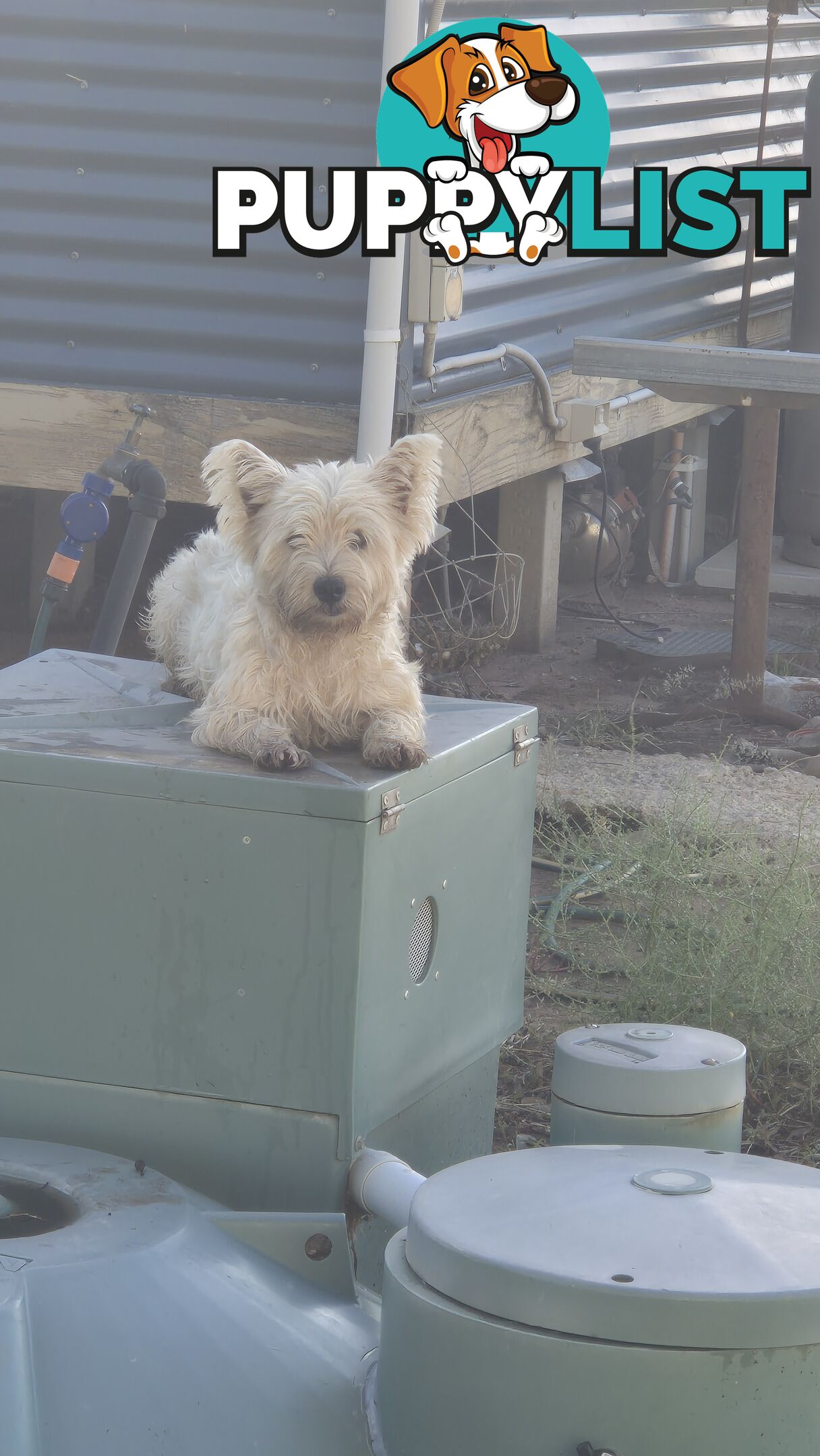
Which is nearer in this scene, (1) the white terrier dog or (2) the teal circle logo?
(1) the white terrier dog

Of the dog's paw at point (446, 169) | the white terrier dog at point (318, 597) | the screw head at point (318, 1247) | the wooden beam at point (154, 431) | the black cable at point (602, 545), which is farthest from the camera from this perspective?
the black cable at point (602, 545)

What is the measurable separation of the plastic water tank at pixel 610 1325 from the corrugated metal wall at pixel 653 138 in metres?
4.52

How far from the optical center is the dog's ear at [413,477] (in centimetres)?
261

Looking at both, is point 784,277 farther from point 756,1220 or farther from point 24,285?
point 756,1220

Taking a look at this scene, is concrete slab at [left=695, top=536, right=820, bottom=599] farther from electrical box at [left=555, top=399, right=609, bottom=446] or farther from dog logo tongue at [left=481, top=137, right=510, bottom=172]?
dog logo tongue at [left=481, top=137, right=510, bottom=172]

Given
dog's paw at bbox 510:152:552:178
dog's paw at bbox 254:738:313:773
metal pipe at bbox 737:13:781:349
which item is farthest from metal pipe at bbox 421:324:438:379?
dog's paw at bbox 254:738:313:773

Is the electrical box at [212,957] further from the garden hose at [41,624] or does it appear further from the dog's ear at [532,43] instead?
the dog's ear at [532,43]

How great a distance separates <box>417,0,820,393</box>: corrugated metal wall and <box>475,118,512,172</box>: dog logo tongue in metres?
0.40

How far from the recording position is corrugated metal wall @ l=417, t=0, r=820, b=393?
6.54 metres

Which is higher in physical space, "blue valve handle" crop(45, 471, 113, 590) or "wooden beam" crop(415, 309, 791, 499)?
"wooden beam" crop(415, 309, 791, 499)

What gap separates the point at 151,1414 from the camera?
1.81 metres

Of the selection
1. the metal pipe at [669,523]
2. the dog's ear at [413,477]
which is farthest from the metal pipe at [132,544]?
the metal pipe at [669,523]

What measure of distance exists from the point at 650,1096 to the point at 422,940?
43 centimetres

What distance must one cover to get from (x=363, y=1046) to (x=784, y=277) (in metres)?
9.37
